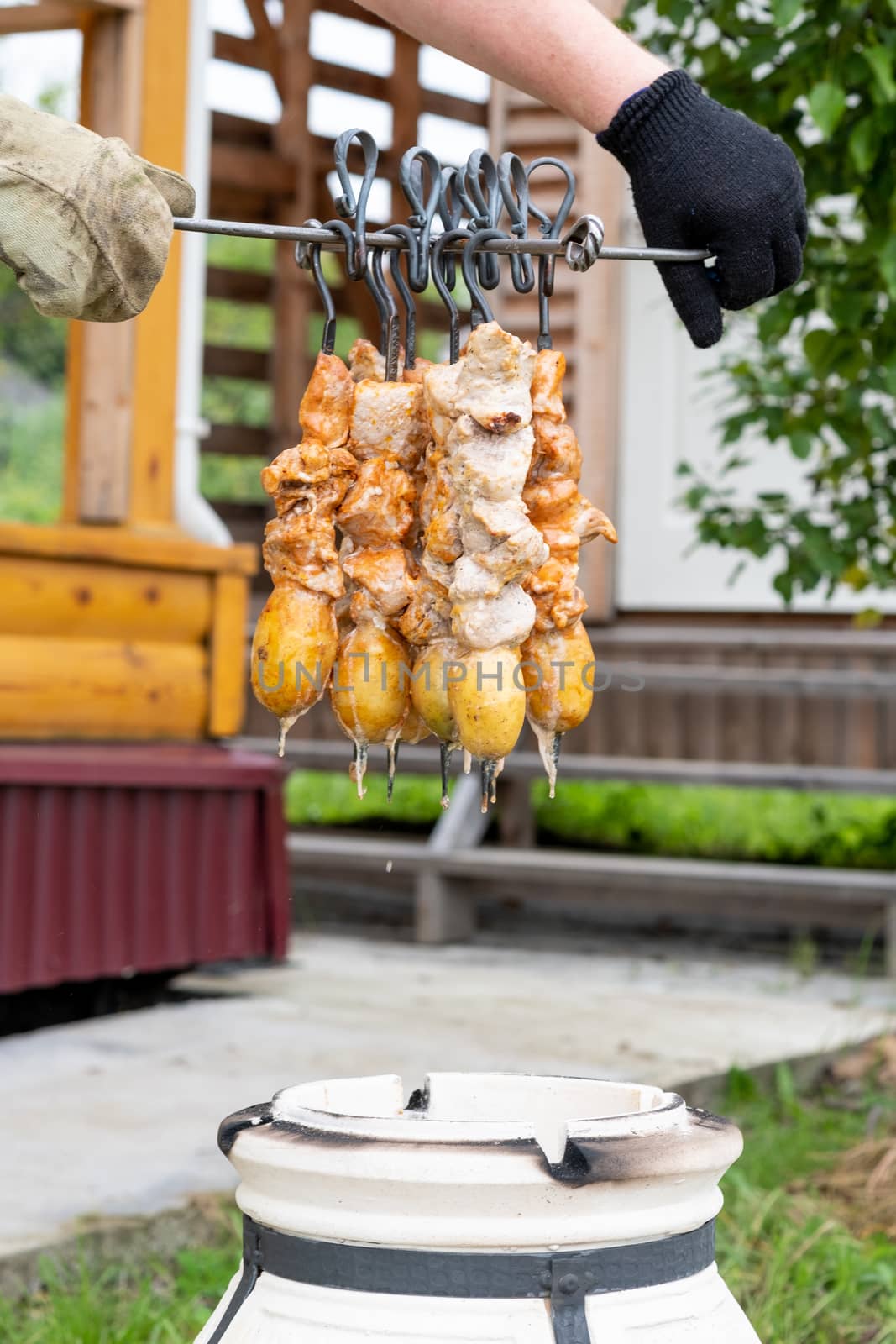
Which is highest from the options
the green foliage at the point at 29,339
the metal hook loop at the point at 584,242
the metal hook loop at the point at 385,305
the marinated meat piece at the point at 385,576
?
the green foliage at the point at 29,339

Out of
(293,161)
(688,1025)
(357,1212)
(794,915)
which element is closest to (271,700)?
(357,1212)

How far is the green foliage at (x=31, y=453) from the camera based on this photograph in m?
22.9

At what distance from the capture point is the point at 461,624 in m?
1.49

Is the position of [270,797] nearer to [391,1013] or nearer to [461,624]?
[391,1013]

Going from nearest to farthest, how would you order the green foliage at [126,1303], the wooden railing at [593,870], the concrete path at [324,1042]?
the green foliage at [126,1303] < the concrete path at [324,1042] < the wooden railing at [593,870]

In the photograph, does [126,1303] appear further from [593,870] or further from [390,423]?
[593,870]

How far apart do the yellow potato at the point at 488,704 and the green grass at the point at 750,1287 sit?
118 centimetres

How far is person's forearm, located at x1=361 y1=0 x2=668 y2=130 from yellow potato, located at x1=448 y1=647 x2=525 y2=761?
0.64 metres

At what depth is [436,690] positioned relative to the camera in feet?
5.05

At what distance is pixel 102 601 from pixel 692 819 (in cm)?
370

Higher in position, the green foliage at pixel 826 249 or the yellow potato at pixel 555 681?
the green foliage at pixel 826 249

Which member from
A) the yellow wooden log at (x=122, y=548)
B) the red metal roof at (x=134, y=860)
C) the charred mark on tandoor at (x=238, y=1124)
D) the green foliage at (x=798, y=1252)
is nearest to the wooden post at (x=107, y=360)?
the yellow wooden log at (x=122, y=548)

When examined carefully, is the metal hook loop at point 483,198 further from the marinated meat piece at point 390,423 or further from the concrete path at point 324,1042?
the concrete path at point 324,1042

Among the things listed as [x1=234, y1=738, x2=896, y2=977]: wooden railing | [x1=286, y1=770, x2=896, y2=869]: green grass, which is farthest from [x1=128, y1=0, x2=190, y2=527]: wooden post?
[x1=286, y1=770, x2=896, y2=869]: green grass
